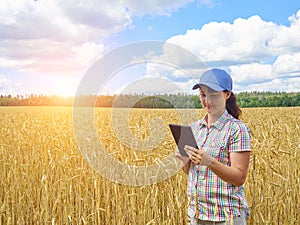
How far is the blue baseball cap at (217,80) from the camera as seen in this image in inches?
78.9

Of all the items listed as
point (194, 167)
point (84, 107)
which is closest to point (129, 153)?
point (84, 107)

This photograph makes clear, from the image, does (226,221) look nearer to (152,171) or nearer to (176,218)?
(176,218)

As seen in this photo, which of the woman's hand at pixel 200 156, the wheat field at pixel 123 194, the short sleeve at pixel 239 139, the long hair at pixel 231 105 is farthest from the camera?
the wheat field at pixel 123 194

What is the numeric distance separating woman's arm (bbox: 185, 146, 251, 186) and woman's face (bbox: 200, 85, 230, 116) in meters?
0.26

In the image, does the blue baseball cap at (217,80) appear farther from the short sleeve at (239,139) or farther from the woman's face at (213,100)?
the short sleeve at (239,139)

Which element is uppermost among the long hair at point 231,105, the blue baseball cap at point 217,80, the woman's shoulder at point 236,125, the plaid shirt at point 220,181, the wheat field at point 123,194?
the blue baseball cap at point 217,80

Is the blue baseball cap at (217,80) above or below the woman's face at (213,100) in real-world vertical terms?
above

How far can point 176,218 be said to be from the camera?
3293 millimetres

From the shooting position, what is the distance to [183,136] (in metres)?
1.99

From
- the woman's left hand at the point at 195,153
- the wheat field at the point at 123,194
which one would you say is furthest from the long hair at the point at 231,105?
the wheat field at the point at 123,194

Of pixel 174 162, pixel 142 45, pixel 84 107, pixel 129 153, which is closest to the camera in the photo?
pixel 142 45

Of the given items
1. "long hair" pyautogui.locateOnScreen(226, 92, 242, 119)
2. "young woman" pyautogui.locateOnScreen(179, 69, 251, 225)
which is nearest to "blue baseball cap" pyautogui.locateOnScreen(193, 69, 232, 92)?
"young woman" pyautogui.locateOnScreen(179, 69, 251, 225)

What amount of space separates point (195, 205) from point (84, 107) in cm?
262

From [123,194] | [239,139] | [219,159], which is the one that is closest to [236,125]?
[239,139]
